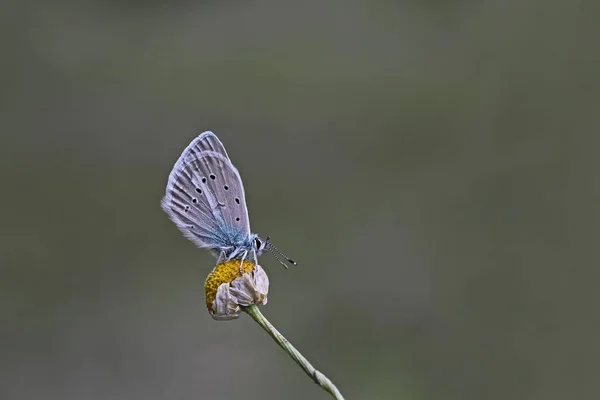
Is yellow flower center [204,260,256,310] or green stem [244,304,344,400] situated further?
yellow flower center [204,260,256,310]

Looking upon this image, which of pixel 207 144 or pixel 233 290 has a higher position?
pixel 207 144

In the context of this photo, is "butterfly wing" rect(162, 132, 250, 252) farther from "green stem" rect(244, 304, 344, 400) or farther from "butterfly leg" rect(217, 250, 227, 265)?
"green stem" rect(244, 304, 344, 400)

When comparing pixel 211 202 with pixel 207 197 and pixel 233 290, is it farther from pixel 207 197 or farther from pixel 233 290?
pixel 233 290

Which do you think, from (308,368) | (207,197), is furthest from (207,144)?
(308,368)

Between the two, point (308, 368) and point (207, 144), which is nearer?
point (308, 368)

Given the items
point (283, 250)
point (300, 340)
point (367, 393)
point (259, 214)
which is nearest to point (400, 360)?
point (367, 393)

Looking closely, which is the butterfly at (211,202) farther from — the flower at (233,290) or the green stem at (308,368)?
the green stem at (308,368)

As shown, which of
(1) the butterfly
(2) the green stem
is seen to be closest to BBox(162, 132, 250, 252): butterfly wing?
(1) the butterfly
